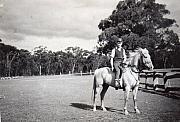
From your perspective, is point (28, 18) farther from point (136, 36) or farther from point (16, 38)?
point (136, 36)

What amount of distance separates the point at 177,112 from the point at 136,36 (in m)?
1.21

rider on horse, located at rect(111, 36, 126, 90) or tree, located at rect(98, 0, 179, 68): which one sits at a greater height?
tree, located at rect(98, 0, 179, 68)

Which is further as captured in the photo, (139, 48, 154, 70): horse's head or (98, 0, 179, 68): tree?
(139, 48, 154, 70): horse's head

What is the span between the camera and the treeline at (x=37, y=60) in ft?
11.2

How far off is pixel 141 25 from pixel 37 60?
1.89 metres

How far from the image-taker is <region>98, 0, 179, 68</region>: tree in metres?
3.08

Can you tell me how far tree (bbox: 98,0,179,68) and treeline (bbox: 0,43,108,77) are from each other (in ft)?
1.35

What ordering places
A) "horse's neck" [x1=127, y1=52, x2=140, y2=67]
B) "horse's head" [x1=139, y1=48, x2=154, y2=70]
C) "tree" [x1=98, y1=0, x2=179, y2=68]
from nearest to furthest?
"tree" [x1=98, y1=0, x2=179, y2=68], "horse's head" [x1=139, y1=48, x2=154, y2=70], "horse's neck" [x1=127, y1=52, x2=140, y2=67]

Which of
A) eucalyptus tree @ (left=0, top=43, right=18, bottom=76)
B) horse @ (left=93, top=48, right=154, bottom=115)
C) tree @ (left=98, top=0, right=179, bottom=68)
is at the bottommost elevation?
horse @ (left=93, top=48, right=154, bottom=115)

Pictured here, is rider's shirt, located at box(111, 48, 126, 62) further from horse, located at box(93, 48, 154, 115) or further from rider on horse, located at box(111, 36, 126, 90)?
horse, located at box(93, 48, 154, 115)

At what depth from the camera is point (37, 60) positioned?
4.29 metres

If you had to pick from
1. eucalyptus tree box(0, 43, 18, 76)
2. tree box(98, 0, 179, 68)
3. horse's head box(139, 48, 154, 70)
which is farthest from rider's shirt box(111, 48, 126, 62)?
eucalyptus tree box(0, 43, 18, 76)

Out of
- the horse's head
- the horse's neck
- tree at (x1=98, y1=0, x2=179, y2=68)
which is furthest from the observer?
the horse's neck

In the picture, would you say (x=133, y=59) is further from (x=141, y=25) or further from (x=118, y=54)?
(x=141, y=25)
